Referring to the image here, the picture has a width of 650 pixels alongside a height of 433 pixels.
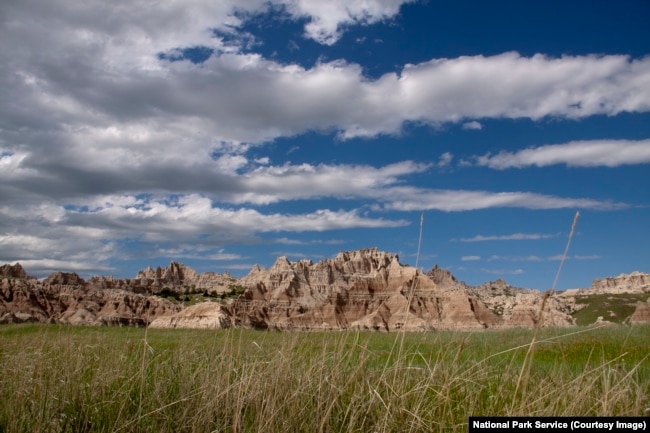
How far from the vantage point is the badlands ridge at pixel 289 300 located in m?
72.6

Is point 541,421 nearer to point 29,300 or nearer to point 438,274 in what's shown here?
point 29,300

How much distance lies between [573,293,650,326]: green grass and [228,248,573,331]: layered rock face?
1340cm

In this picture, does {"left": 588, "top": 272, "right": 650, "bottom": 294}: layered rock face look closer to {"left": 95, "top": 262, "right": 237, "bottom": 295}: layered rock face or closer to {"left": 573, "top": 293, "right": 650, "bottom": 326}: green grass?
{"left": 573, "top": 293, "right": 650, "bottom": 326}: green grass

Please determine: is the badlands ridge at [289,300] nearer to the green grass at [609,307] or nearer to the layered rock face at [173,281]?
the layered rock face at [173,281]

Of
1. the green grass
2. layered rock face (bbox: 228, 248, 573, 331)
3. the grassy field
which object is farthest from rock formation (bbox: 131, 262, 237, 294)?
the grassy field

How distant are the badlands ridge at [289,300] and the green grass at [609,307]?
2.15m

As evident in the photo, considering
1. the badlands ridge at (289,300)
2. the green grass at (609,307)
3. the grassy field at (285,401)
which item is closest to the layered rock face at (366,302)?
the badlands ridge at (289,300)

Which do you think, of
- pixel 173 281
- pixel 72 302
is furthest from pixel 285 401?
pixel 173 281

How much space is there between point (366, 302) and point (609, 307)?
56.4 meters

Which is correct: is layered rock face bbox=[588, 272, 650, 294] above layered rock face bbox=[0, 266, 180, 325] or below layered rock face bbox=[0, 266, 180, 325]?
above

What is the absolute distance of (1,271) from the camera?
112 meters

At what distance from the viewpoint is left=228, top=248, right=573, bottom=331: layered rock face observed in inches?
3546

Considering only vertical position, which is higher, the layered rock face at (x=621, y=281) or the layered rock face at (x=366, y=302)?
the layered rock face at (x=621, y=281)

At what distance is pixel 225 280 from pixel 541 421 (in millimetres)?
152329
